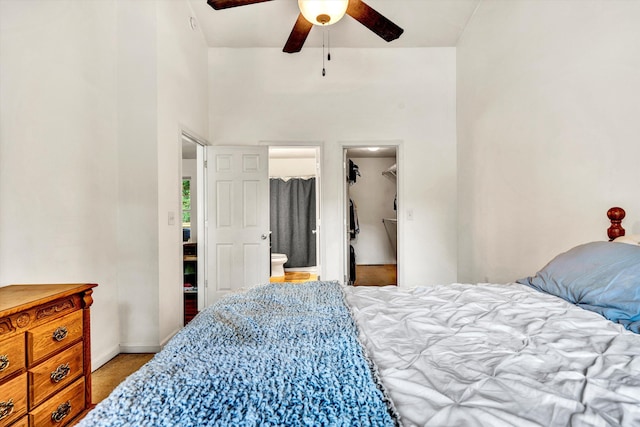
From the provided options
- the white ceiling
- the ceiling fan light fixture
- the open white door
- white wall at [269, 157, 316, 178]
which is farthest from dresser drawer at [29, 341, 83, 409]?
white wall at [269, 157, 316, 178]

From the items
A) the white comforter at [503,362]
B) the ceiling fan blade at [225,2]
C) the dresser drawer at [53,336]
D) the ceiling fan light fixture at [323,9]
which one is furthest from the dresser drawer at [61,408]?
the ceiling fan light fixture at [323,9]

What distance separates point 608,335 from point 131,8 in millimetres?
3573

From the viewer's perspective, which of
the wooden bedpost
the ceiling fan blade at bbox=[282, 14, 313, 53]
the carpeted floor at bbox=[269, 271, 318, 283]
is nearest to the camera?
the wooden bedpost

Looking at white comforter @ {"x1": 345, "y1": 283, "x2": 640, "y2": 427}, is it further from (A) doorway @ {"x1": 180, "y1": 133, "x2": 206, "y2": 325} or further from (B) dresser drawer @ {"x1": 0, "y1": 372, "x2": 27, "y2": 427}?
(A) doorway @ {"x1": 180, "y1": 133, "x2": 206, "y2": 325}

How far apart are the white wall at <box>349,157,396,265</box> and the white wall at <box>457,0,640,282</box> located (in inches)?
132

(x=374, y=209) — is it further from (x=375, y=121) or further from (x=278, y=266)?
(x=375, y=121)

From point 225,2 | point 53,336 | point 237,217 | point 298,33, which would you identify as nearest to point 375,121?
point 298,33

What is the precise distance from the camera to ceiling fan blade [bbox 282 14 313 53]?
2.54 metres

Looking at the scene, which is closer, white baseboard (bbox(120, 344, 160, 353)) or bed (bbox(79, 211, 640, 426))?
bed (bbox(79, 211, 640, 426))

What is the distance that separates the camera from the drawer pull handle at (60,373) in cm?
145

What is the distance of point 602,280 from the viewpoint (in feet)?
4.25

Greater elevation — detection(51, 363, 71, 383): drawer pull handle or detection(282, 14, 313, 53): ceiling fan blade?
detection(282, 14, 313, 53): ceiling fan blade

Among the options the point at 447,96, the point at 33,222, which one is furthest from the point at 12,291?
the point at 447,96

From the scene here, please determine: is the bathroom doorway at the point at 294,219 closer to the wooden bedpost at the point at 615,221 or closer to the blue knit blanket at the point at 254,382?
the wooden bedpost at the point at 615,221
